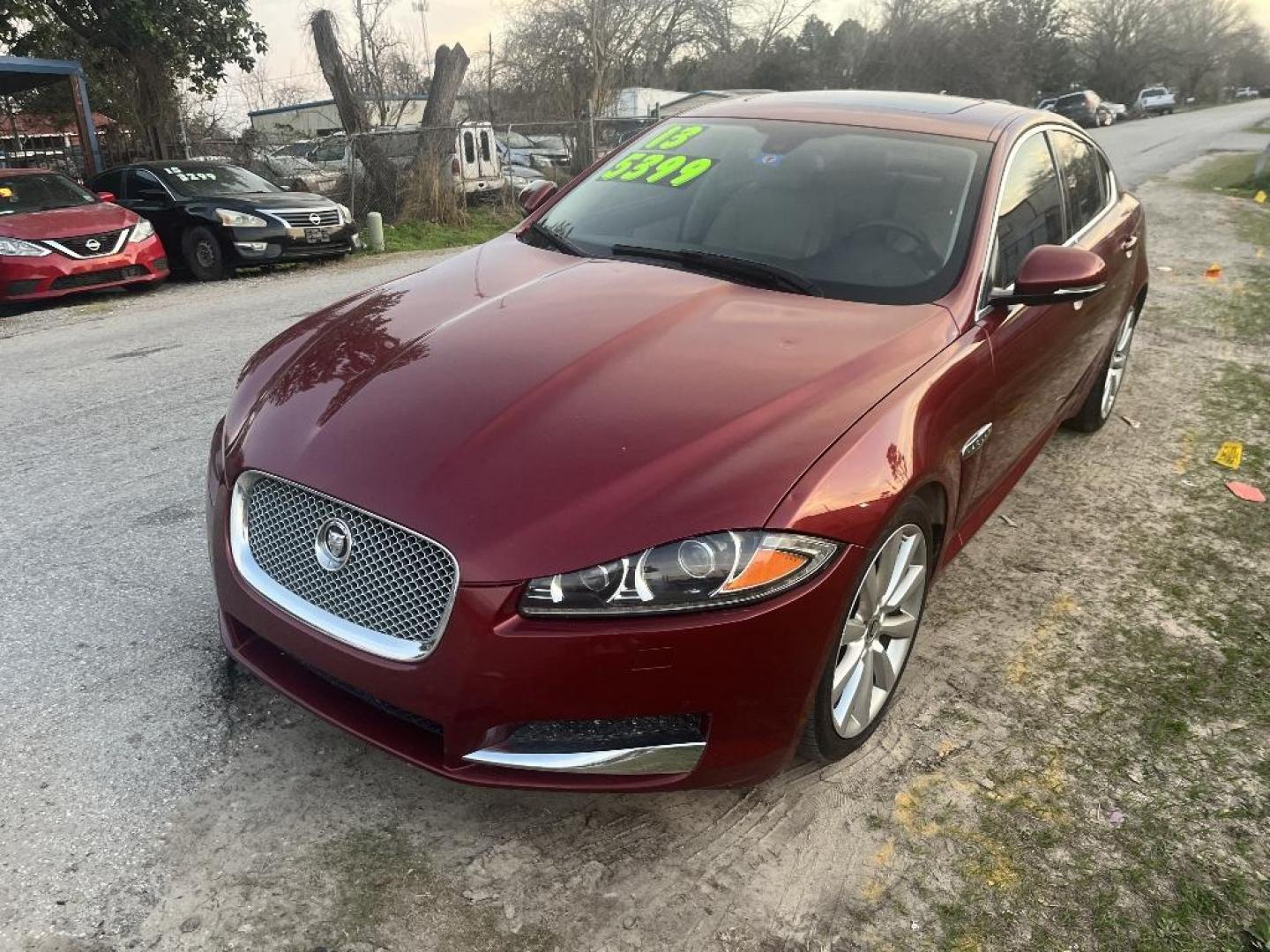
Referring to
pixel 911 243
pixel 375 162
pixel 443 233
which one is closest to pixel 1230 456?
pixel 911 243

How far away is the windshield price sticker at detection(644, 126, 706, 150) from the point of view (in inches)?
154

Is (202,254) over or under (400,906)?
over

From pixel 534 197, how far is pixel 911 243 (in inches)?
74.9

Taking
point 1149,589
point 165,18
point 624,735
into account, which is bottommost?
point 1149,589

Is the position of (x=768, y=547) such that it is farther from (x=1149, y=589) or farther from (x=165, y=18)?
(x=165, y=18)

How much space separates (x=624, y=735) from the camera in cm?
207

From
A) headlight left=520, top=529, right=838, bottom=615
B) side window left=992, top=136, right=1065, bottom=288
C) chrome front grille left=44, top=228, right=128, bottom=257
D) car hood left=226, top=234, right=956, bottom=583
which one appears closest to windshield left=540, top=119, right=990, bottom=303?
side window left=992, top=136, right=1065, bottom=288

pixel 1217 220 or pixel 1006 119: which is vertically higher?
pixel 1006 119

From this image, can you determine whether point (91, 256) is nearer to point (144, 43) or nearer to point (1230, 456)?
point (144, 43)

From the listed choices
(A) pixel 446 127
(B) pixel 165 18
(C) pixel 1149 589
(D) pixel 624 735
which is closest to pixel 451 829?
(D) pixel 624 735

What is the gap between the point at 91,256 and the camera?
9539 mm

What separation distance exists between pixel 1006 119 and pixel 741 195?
113cm

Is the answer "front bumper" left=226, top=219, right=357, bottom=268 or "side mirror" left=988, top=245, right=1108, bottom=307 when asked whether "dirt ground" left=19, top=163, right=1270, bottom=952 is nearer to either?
"side mirror" left=988, top=245, right=1108, bottom=307

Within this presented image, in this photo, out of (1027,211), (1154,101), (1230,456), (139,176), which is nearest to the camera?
(1027,211)
